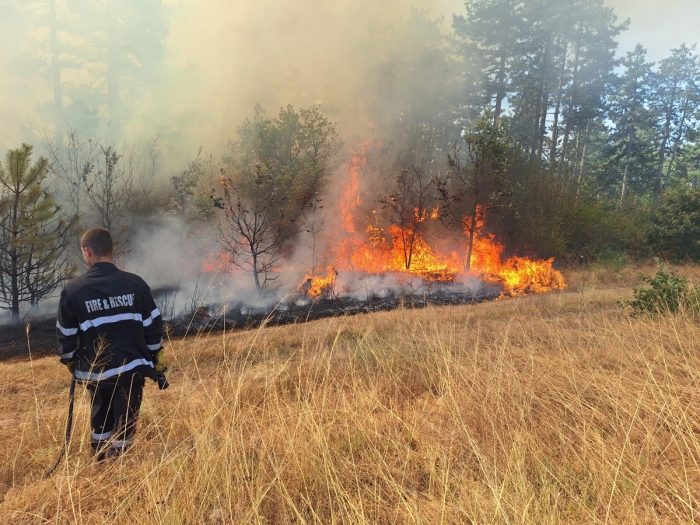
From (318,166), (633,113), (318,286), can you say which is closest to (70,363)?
(318,286)

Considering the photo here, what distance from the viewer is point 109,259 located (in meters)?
2.98

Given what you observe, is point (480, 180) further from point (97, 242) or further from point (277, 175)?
point (97, 242)

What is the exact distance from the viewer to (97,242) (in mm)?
2855

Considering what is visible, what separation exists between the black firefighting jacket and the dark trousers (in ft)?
0.31

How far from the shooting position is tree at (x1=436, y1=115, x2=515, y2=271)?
49.1 ft

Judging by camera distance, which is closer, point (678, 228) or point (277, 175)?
point (277, 175)

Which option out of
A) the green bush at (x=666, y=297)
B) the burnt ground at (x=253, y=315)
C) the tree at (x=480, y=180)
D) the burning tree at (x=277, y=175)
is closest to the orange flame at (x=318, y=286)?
the burnt ground at (x=253, y=315)

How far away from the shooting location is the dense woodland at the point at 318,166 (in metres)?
12.2

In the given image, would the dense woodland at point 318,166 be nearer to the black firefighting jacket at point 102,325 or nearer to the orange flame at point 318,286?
the orange flame at point 318,286

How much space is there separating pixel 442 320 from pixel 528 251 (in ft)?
37.9

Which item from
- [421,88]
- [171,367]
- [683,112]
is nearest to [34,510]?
[171,367]

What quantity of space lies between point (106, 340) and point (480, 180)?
1618 centimetres

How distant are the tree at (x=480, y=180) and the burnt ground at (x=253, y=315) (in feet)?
12.7

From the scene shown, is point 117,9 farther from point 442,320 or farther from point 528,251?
point 528,251
